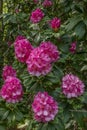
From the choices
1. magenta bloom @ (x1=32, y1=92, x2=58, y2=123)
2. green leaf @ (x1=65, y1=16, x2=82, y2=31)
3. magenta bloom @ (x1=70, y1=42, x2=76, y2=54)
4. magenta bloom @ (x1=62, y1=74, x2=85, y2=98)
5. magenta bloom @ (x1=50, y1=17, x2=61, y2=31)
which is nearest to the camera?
magenta bloom @ (x1=32, y1=92, x2=58, y2=123)

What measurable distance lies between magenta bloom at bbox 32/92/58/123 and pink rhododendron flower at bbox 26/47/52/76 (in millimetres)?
145

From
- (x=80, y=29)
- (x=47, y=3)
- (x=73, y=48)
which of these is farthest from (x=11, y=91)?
(x=47, y=3)

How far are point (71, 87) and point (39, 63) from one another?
0.88 ft

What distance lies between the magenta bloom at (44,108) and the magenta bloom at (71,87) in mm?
145

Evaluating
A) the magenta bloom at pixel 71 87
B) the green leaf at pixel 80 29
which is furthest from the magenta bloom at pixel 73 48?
the magenta bloom at pixel 71 87

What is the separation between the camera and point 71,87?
2.61 meters

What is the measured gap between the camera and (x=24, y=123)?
289 centimetres

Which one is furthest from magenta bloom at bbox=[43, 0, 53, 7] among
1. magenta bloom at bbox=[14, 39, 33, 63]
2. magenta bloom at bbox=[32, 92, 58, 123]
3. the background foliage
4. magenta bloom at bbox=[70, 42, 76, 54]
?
magenta bloom at bbox=[32, 92, 58, 123]

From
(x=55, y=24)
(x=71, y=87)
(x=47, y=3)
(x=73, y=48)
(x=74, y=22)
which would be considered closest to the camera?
(x=71, y=87)

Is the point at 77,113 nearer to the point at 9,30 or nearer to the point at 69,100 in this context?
the point at 69,100

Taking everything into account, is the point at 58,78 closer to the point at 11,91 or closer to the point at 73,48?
the point at 11,91

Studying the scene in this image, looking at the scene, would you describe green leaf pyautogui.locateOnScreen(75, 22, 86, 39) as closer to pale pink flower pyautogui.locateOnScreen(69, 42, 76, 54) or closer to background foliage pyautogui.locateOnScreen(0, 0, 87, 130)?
background foliage pyautogui.locateOnScreen(0, 0, 87, 130)

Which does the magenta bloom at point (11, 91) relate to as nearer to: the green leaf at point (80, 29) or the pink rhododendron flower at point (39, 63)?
the pink rhododendron flower at point (39, 63)

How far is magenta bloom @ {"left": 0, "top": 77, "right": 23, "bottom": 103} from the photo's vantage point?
2652mm
